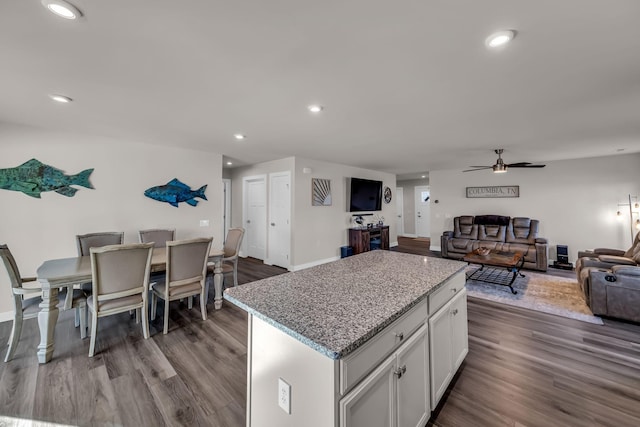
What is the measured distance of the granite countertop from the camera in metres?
0.97

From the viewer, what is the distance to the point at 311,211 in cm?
533

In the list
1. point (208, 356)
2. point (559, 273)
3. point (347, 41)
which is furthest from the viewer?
point (559, 273)

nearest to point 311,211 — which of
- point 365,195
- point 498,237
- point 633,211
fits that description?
point 365,195

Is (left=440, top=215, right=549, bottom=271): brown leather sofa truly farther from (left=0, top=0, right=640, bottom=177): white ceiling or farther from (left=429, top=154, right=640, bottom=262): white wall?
(left=0, top=0, right=640, bottom=177): white ceiling

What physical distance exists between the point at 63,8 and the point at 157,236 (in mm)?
3113

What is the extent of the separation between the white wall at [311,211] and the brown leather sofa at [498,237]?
224 cm

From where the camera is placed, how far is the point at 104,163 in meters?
3.56

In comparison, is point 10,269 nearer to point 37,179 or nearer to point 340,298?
point 37,179

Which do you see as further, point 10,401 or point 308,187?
point 308,187

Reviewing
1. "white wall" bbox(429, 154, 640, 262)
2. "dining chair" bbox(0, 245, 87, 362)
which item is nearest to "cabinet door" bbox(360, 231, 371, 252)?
"white wall" bbox(429, 154, 640, 262)

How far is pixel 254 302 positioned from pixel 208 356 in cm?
143

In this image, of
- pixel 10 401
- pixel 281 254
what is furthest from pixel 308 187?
pixel 10 401

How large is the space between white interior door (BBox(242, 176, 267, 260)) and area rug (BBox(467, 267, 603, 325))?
14.0 feet

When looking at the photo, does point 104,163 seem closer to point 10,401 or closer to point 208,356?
point 10,401
